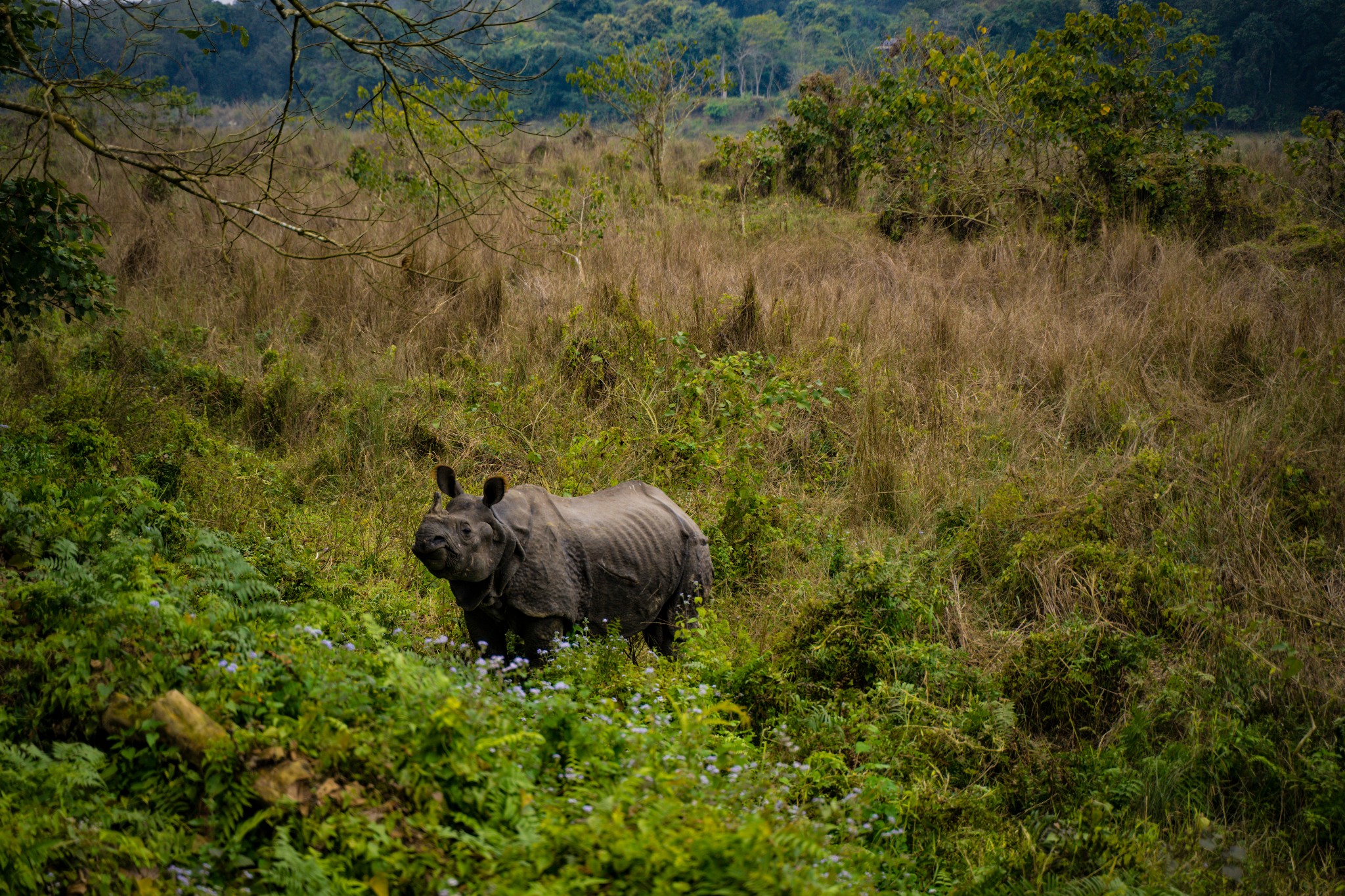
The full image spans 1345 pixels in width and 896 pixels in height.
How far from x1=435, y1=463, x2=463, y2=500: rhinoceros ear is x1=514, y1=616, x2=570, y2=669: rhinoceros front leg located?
680 millimetres

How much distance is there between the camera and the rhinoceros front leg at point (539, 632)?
4.25m

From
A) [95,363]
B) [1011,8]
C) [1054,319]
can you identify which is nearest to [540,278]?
[95,363]

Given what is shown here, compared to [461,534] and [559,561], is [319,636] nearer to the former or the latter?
[461,534]

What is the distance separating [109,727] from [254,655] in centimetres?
46

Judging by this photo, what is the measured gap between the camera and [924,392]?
7.70 meters

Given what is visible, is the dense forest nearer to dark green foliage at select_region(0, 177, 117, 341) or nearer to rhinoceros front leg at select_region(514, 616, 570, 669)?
dark green foliage at select_region(0, 177, 117, 341)

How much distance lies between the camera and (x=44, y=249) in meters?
5.25

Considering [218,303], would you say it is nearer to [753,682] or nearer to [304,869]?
[753,682]

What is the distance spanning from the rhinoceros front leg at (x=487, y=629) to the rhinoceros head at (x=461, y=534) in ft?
1.08

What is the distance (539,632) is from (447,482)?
834mm

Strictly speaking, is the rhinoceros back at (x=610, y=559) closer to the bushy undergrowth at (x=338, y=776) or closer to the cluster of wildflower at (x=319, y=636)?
the bushy undergrowth at (x=338, y=776)

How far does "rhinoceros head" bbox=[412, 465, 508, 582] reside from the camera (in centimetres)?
382

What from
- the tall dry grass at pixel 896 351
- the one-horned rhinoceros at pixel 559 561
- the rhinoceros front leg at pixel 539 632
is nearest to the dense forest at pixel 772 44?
the tall dry grass at pixel 896 351

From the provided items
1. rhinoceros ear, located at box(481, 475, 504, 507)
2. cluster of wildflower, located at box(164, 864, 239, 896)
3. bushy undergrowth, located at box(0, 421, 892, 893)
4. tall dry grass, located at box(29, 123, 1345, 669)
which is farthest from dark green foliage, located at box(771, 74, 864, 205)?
cluster of wildflower, located at box(164, 864, 239, 896)
